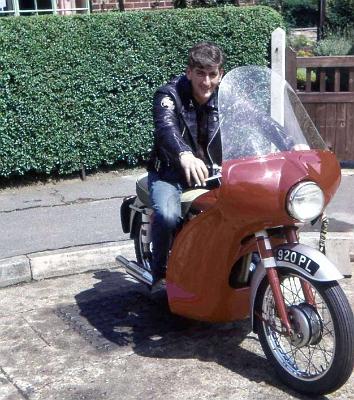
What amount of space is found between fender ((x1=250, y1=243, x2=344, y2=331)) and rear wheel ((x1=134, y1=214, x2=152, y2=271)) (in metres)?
1.32

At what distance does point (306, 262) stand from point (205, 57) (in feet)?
4.52

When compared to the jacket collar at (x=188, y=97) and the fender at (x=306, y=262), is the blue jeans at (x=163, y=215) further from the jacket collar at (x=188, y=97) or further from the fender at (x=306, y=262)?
the fender at (x=306, y=262)

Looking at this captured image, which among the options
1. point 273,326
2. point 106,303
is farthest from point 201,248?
point 106,303

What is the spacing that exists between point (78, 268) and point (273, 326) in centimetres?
243

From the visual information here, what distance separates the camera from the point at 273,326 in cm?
396

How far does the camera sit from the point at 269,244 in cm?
385

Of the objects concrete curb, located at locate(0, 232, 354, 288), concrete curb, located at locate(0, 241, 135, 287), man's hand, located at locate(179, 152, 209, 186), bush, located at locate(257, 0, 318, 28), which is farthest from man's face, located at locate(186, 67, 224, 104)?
bush, located at locate(257, 0, 318, 28)

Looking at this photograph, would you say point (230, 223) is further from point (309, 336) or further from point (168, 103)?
point (168, 103)

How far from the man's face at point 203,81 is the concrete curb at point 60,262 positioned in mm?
2023

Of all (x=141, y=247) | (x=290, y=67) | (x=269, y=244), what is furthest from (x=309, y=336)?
(x=290, y=67)

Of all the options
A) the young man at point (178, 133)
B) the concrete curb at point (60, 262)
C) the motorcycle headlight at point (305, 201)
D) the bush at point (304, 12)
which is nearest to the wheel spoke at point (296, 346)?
the motorcycle headlight at point (305, 201)

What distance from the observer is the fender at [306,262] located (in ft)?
11.8

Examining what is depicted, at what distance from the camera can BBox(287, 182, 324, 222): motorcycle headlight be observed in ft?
11.8

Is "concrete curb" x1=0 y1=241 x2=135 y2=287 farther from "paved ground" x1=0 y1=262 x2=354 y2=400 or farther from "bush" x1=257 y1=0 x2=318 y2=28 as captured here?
"bush" x1=257 y1=0 x2=318 y2=28
